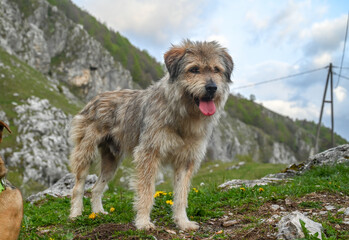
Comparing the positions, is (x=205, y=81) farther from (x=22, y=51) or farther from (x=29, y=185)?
(x=22, y=51)

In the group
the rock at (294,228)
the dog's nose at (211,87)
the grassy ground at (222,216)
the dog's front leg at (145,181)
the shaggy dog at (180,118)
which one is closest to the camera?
the rock at (294,228)

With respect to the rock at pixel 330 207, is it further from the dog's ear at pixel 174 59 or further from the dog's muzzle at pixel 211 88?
the dog's ear at pixel 174 59

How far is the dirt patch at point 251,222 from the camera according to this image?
4.04 m

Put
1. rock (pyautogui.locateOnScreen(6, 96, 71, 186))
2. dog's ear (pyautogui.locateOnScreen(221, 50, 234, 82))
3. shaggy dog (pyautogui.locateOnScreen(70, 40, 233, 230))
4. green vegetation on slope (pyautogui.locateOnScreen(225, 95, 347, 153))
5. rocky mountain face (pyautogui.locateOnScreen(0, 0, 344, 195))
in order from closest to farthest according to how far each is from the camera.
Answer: shaggy dog (pyautogui.locateOnScreen(70, 40, 233, 230))
dog's ear (pyautogui.locateOnScreen(221, 50, 234, 82))
rock (pyautogui.locateOnScreen(6, 96, 71, 186))
rocky mountain face (pyautogui.locateOnScreen(0, 0, 344, 195))
green vegetation on slope (pyautogui.locateOnScreen(225, 95, 347, 153))

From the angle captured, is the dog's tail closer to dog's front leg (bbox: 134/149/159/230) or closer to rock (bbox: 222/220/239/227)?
dog's front leg (bbox: 134/149/159/230)

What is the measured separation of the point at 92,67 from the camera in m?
70.1

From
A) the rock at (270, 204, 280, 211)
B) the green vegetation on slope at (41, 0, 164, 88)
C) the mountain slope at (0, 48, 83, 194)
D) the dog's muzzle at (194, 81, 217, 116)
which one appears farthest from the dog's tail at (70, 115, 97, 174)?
the green vegetation on slope at (41, 0, 164, 88)

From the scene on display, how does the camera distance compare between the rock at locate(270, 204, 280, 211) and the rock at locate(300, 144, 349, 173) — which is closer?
the rock at locate(270, 204, 280, 211)

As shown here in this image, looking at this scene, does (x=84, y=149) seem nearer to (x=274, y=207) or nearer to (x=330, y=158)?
(x=274, y=207)

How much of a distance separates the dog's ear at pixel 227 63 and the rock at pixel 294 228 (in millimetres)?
2342

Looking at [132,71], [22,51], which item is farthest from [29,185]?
[132,71]

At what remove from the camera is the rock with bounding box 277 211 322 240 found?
11.4ft

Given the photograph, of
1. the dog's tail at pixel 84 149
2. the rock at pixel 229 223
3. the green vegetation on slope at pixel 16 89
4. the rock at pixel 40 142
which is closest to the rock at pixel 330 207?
the rock at pixel 229 223

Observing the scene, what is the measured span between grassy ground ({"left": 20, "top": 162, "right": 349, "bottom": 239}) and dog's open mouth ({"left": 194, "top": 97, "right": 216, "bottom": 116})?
1680 millimetres
